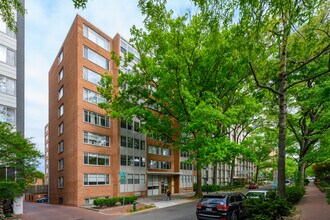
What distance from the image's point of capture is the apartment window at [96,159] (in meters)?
29.6

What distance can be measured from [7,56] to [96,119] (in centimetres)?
1171

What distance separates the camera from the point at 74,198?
2827 centimetres

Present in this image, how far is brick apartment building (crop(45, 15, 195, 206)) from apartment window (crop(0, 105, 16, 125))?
701cm

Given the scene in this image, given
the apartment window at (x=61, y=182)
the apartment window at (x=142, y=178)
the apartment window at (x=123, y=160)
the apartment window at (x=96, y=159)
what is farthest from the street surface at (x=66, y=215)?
the apartment window at (x=142, y=178)

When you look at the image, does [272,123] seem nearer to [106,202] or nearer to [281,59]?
[106,202]

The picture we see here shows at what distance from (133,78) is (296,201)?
59.1 ft

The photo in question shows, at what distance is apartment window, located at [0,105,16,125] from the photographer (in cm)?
2219

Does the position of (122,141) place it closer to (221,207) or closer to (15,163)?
(15,163)

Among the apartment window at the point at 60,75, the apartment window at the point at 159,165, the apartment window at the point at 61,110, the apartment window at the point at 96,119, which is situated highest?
the apartment window at the point at 60,75

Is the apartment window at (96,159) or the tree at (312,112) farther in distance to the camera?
the apartment window at (96,159)

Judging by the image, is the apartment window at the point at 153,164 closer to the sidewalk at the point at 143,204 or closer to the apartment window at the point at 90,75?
the sidewalk at the point at 143,204

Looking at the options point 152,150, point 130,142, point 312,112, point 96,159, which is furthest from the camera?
point 152,150

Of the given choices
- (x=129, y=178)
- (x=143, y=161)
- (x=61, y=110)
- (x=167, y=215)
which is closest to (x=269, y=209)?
(x=167, y=215)

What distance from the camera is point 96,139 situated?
3128cm
